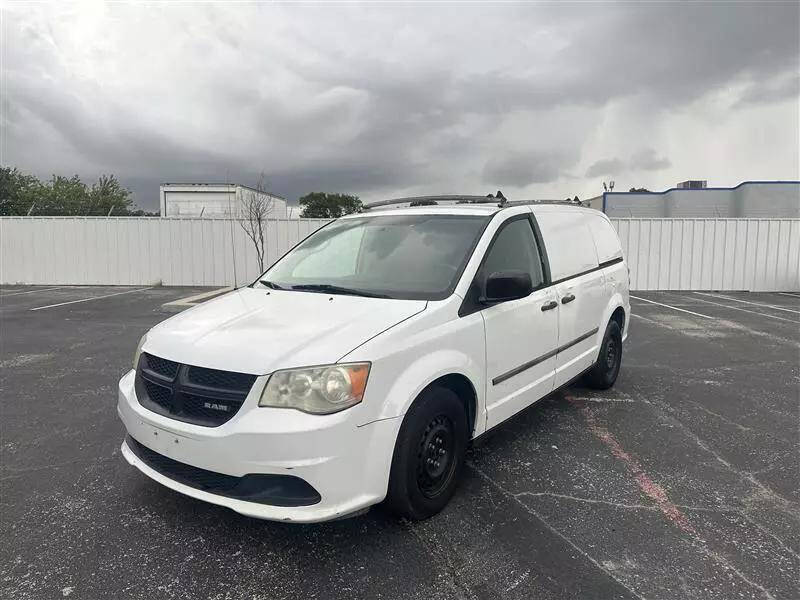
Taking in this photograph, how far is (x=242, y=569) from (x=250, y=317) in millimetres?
1340

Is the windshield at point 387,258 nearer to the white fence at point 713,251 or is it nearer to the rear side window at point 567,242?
the rear side window at point 567,242

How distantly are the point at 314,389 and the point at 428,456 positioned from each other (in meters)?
0.88

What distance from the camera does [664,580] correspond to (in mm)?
2535

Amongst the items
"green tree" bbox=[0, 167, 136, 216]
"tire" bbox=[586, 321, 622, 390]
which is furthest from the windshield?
"green tree" bbox=[0, 167, 136, 216]

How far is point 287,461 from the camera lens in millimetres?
2418

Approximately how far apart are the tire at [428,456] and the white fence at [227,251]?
51.3ft

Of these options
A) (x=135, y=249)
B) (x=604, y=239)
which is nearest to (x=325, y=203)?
(x=135, y=249)

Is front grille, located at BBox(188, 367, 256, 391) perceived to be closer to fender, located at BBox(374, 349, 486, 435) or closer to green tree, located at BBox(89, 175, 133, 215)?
fender, located at BBox(374, 349, 486, 435)

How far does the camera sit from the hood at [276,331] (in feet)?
8.48

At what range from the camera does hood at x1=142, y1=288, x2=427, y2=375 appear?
2.58 m

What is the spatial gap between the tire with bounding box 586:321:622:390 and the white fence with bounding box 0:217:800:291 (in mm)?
13611

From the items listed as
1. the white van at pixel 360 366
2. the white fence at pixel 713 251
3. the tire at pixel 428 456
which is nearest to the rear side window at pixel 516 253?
the white van at pixel 360 366

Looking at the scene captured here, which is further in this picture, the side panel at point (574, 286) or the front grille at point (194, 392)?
the side panel at point (574, 286)

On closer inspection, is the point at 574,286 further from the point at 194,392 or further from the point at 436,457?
the point at 194,392
